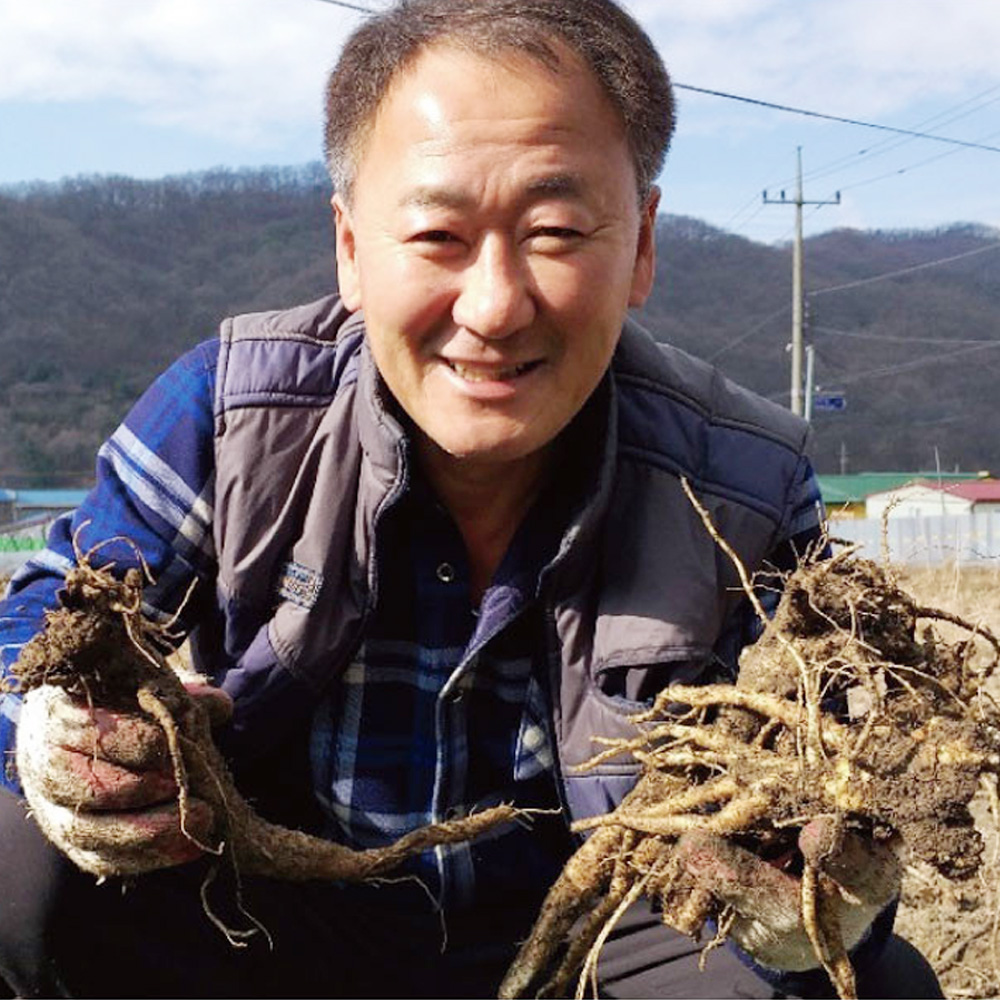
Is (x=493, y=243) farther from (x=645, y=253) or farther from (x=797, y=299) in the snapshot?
(x=797, y=299)

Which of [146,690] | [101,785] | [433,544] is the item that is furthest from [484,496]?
[101,785]

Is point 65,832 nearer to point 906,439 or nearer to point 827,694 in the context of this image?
point 827,694

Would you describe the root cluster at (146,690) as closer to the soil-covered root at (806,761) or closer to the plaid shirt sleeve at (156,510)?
the plaid shirt sleeve at (156,510)

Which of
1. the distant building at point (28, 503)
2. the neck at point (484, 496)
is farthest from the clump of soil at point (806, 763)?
the distant building at point (28, 503)

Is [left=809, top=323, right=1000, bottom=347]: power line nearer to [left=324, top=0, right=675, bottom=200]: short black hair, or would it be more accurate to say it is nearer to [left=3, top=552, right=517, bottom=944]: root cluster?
[left=324, top=0, right=675, bottom=200]: short black hair

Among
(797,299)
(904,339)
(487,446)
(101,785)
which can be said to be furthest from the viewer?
(904,339)

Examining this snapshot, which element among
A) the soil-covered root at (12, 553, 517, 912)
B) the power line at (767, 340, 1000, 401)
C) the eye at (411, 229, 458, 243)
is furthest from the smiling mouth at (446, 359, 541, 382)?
the power line at (767, 340, 1000, 401)
